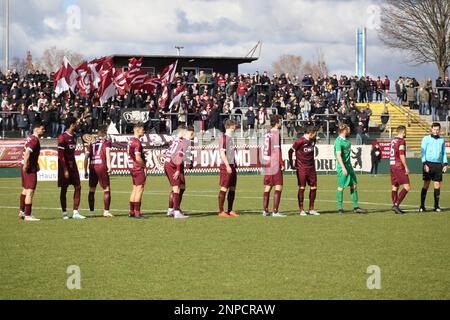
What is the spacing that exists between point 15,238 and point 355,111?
3407 centimetres

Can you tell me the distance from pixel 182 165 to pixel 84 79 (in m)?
25.7

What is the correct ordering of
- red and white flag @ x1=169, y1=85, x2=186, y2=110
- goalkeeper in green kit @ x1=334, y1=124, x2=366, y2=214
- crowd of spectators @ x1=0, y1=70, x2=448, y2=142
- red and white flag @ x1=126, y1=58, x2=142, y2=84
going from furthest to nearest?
red and white flag @ x1=126, y1=58, x2=142, y2=84
red and white flag @ x1=169, y1=85, x2=186, y2=110
crowd of spectators @ x1=0, y1=70, x2=448, y2=142
goalkeeper in green kit @ x1=334, y1=124, x2=366, y2=214

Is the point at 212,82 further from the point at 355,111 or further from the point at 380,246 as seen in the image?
the point at 380,246

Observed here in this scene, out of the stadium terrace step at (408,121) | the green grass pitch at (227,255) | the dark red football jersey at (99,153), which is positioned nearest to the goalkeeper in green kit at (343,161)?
the green grass pitch at (227,255)

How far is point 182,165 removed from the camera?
1905cm

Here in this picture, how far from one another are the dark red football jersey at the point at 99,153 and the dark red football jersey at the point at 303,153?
14.4ft

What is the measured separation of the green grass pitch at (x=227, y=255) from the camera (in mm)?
9797

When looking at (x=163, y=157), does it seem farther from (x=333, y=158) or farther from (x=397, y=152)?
(x=397, y=152)

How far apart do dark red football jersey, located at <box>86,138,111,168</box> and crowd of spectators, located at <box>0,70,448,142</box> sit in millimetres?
21229

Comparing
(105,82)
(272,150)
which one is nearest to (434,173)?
(272,150)

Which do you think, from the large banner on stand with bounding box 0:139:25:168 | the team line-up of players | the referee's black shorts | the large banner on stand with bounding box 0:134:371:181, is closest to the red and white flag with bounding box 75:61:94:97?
the large banner on stand with bounding box 0:134:371:181

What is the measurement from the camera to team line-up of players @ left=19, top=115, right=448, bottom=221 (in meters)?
18.2

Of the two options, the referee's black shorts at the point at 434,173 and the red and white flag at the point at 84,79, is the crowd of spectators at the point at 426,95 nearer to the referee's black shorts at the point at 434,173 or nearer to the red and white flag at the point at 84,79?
the red and white flag at the point at 84,79

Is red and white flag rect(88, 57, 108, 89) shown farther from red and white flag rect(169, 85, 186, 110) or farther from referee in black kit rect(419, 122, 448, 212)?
referee in black kit rect(419, 122, 448, 212)
